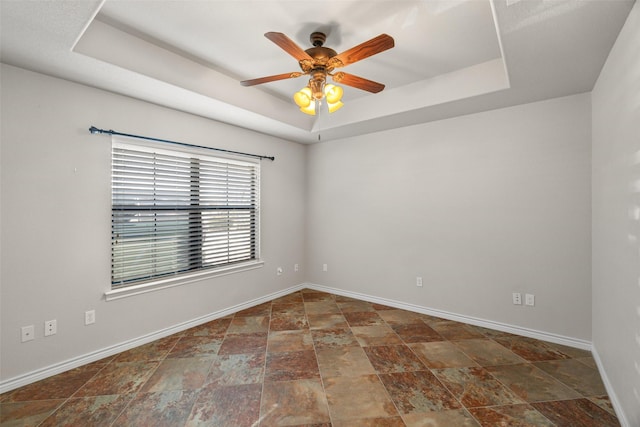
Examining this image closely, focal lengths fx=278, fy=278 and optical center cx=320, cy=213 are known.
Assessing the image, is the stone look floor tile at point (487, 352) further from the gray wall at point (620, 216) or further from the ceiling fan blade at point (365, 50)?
the ceiling fan blade at point (365, 50)

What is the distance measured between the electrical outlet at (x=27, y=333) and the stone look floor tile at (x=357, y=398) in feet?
7.53

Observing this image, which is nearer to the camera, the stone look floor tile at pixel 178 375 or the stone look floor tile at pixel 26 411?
the stone look floor tile at pixel 26 411

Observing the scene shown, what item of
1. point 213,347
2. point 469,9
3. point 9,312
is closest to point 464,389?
point 213,347

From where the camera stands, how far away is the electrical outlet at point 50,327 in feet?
Answer: 7.25

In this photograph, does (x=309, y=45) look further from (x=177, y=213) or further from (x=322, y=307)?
(x=322, y=307)

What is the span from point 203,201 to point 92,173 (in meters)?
1.09

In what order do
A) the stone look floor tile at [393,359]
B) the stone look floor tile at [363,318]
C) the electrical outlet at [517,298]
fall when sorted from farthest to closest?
the stone look floor tile at [363,318]
the electrical outlet at [517,298]
the stone look floor tile at [393,359]

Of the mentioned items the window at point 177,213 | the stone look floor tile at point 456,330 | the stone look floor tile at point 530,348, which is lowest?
the stone look floor tile at point 456,330

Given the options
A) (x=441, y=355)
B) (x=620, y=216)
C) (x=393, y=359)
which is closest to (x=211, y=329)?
(x=393, y=359)

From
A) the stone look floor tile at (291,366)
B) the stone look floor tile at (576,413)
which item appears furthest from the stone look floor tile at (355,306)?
the stone look floor tile at (576,413)

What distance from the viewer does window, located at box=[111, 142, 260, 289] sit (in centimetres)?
266

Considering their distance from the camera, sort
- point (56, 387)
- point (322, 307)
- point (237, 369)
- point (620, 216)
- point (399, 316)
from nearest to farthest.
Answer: point (620, 216) → point (56, 387) → point (237, 369) → point (399, 316) → point (322, 307)

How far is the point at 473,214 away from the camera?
3.20 m

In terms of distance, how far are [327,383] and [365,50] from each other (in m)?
2.40
